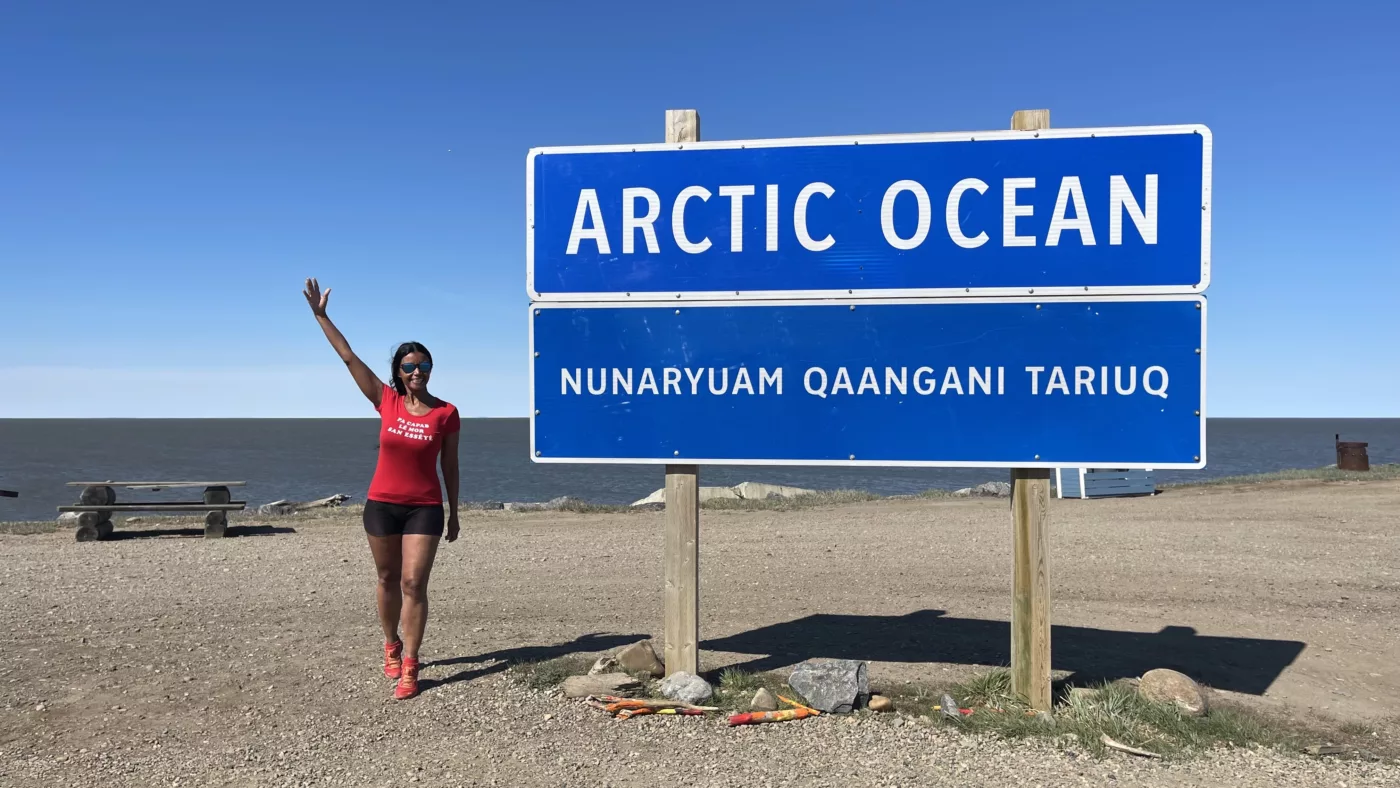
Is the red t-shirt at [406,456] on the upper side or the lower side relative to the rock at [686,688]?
upper

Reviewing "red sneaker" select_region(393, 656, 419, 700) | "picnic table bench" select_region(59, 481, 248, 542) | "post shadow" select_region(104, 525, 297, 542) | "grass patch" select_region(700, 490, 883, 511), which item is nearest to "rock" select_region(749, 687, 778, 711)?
"red sneaker" select_region(393, 656, 419, 700)

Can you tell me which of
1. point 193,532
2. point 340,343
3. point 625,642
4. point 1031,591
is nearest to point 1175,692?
point 1031,591

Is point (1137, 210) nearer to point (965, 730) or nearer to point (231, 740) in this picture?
point (965, 730)

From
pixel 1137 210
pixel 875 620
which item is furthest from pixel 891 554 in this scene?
pixel 1137 210

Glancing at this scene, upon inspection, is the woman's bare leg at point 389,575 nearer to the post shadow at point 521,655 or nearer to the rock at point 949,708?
the post shadow at point 521,655

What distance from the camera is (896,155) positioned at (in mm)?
5301

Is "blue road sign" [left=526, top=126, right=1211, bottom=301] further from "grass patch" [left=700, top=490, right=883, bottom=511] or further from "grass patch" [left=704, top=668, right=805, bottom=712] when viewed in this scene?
"grass patch" [left=700, top=490, right=883, bottom=511]

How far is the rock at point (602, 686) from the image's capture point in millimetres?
5254

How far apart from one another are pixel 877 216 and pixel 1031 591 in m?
2.40

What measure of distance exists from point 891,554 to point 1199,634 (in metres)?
4.20

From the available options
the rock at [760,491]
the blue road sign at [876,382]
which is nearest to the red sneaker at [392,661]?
the blue road sign at [876,382]

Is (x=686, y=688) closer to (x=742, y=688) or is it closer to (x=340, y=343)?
(x=742, y=688)

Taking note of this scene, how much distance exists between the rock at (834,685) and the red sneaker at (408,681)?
2.30 meters

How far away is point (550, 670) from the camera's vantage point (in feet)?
18.8
